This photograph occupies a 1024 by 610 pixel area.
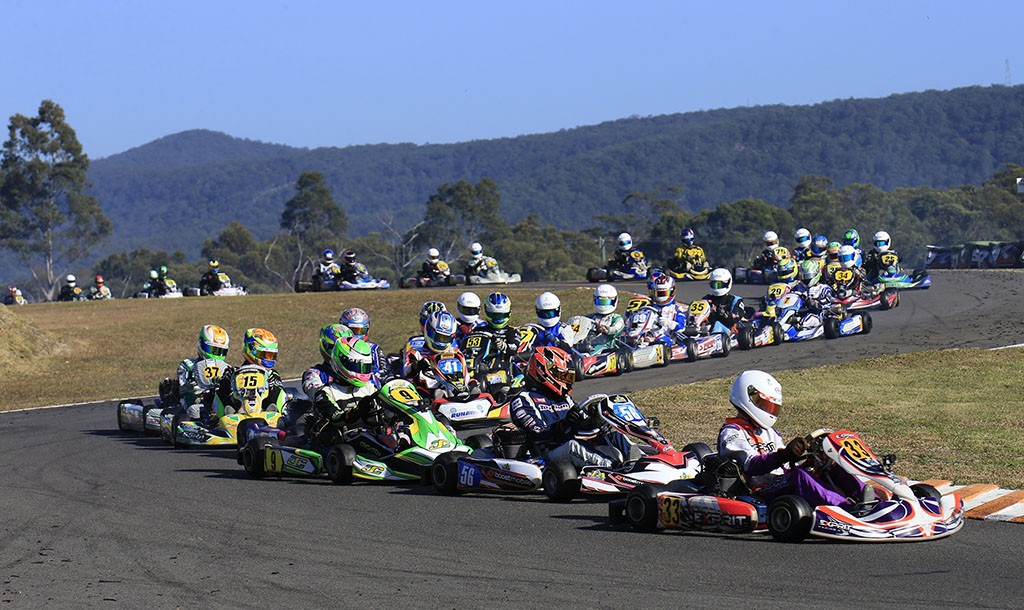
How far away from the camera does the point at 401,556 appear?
10289 millimetres

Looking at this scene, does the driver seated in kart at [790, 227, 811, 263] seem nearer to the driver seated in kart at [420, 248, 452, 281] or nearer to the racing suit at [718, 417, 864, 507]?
the driver seated in kart at [420, 248, 452, 281]

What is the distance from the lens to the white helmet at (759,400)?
10992mm

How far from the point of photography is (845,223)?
104m

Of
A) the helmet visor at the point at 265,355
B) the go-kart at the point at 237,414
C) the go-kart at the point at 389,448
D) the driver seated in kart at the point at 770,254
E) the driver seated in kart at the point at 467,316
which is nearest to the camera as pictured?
the go-kart at the point at 389,448

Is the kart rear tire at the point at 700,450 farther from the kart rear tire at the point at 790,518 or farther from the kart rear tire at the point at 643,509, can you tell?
the kart rear tire at the point at 790,518

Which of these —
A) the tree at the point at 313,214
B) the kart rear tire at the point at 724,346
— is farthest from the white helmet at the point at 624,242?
the tree at the point at 313,214

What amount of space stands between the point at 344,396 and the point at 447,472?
3563mm

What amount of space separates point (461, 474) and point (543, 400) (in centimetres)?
113

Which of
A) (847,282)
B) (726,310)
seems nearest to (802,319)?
(726,310)

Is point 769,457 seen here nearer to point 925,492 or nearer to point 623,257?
point 925,492

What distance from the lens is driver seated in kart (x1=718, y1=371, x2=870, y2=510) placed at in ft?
33.1

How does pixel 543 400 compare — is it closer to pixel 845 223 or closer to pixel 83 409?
pixel 83 409

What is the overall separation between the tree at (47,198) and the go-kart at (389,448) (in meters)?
74.9

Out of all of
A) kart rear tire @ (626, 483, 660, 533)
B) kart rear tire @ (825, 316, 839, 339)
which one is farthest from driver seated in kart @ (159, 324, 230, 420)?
kart rear tire @ (825, 316, 839, 339)
